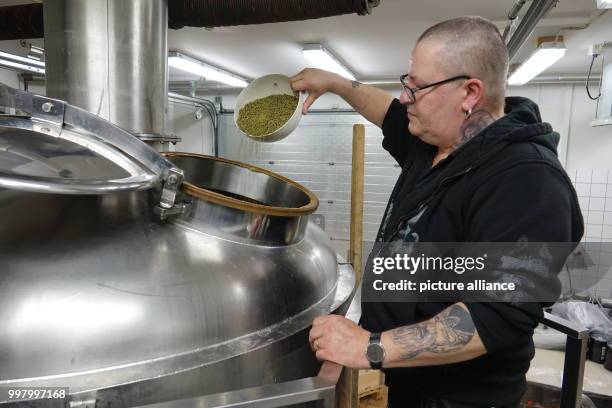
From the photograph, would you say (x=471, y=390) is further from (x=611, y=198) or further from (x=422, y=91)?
(x=611, y=198)

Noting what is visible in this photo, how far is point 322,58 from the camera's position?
11.9ft

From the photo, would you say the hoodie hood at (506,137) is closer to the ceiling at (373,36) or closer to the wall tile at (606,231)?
the ceiling at (373,36)

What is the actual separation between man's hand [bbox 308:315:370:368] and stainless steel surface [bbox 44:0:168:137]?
745mm

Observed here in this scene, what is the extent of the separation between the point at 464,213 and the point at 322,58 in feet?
9.89

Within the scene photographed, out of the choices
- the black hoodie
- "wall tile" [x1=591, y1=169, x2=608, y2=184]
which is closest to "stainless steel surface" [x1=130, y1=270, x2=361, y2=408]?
the black hoodie

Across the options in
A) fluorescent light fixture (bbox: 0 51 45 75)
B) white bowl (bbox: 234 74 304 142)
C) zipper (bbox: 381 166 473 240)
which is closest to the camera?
zipper (bbox: 381 166 473 240)

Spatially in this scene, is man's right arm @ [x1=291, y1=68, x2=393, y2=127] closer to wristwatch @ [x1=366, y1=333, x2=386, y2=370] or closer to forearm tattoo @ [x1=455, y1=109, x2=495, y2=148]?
forearm tattoo @ [x1=455, y1=109, x2=495, y2=148]

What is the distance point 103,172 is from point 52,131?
151 mm

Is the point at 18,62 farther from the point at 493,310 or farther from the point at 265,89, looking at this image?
the point at 493,310

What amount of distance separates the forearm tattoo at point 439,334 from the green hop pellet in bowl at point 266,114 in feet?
2.24

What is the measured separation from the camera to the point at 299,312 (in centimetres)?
102

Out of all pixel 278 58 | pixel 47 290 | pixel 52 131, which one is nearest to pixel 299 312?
pixel 47 290

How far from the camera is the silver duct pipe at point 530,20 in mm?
1867

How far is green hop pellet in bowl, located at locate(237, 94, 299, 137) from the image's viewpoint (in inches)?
50.1
